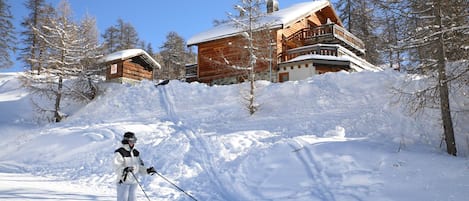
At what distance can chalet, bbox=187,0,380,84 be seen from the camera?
2120 centimetres

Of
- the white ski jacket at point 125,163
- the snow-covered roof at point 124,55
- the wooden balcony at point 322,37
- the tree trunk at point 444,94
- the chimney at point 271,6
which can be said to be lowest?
the white ski jacket at point 125,163

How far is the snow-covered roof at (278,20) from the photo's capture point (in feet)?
74.5

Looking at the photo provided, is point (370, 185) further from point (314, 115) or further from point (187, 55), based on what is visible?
point (187, 55)

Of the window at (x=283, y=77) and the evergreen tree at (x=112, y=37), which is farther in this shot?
the evergreen tree at (x=112, y=37)

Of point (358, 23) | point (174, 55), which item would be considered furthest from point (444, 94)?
point (174, 55)

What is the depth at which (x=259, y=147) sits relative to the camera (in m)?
10.5

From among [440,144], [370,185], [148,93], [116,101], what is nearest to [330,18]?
Result: [148,93]

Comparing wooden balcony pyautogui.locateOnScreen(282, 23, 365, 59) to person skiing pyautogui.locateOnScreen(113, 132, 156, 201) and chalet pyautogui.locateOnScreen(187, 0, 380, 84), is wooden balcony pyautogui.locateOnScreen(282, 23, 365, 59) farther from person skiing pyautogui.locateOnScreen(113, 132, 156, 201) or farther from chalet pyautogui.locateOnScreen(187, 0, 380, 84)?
person skiing pyautogui.locateOnScreen(113, 132, 156, 201)

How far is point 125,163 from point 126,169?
14 cm

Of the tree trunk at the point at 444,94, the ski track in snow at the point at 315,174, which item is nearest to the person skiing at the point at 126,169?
the ski track in snow at the point at 315,174

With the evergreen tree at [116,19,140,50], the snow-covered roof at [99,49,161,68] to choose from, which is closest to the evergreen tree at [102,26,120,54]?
the evergreen tree at [116,19,140,50]

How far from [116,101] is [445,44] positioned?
16.9 metres

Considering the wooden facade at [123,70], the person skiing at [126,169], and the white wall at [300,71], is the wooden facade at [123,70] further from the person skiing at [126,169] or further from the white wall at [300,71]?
the person skiing at [126,169]

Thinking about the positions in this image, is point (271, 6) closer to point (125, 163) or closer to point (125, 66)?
point (125, 66)
